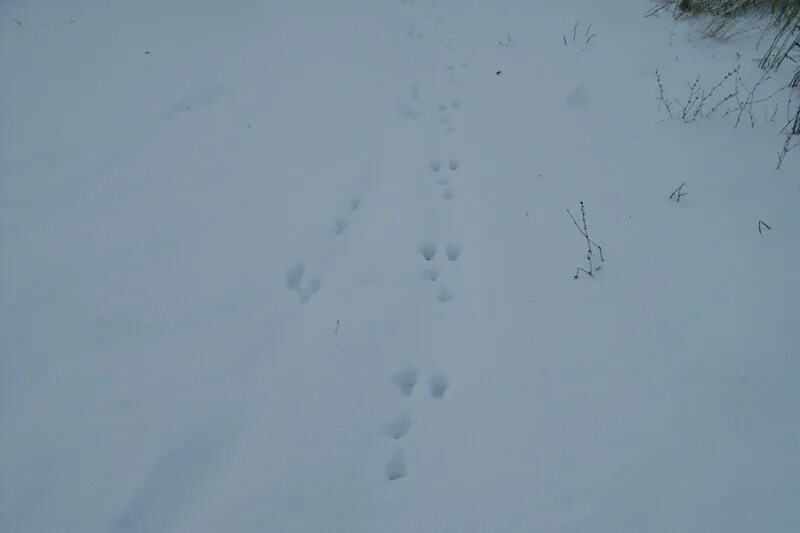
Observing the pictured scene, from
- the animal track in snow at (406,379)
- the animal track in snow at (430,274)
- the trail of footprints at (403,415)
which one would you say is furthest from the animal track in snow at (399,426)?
the animal track in snow at (430,274)

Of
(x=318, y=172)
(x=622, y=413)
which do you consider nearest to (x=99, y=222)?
(x=318, y=172)

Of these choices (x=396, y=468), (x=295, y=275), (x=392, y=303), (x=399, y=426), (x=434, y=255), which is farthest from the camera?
(x=434, y=255)

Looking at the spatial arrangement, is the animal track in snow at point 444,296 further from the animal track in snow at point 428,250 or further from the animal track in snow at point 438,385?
the animal track in snow at point 438,385

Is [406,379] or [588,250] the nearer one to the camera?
[406,379]

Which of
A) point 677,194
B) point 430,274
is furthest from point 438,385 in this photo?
point 677,194

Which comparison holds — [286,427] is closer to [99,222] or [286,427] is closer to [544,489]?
[544,489]

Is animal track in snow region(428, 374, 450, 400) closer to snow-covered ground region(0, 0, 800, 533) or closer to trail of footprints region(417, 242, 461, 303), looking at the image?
snow-covered ground region(0, 0, 800, 533)

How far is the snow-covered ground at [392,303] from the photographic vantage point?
1605mm

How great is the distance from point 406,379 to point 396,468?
1.30 ft

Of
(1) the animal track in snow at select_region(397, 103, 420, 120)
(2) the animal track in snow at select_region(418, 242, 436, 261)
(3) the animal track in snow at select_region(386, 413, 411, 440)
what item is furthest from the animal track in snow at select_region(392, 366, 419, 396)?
(1) the animal track in snow at select_region(397, 103, 420, 120)

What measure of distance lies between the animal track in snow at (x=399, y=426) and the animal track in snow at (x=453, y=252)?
3.19 ft

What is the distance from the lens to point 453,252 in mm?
2535

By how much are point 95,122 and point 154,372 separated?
2311 millimetres

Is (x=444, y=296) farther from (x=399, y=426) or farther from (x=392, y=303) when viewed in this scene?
(x=399, y=426)
